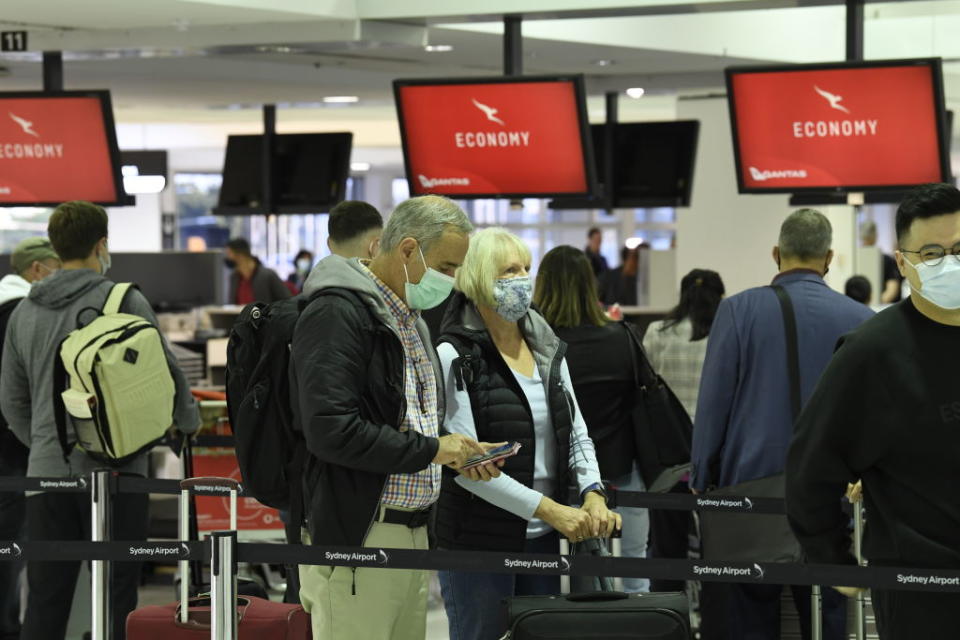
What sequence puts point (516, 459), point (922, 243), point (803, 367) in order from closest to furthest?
point (922, 243) < point (516, 459) < point (803, 367)

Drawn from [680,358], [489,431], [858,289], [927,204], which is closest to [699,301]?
[680,358]

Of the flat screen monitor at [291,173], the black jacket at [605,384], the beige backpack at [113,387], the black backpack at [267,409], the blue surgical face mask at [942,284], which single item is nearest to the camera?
the blue surgical face mask at [942,284]

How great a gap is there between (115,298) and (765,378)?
86.6 inches

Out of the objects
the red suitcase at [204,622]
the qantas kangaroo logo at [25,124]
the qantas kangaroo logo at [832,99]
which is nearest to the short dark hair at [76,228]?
the red suitcase at [204,622]

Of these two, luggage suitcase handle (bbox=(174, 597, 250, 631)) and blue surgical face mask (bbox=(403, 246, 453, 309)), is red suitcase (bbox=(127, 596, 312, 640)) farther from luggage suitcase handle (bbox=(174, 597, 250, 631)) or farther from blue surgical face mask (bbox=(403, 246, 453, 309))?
blue surgical face mask (bbox=(403, 246, 453, 309))

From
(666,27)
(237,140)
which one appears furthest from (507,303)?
(237,140)

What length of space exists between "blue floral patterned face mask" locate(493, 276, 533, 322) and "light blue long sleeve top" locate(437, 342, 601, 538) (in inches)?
6.5

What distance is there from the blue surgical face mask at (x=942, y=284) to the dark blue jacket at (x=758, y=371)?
1.84m

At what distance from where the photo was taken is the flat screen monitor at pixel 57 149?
24.0 ft

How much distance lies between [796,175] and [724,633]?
2522mm

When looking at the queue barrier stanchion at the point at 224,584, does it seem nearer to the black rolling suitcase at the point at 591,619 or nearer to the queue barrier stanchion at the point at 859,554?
the black rolling suitcase at the point at 591,619

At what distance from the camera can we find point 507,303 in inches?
143

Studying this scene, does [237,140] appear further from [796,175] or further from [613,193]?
[796,175]

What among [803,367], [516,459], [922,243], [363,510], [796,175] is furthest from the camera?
[796,175]
